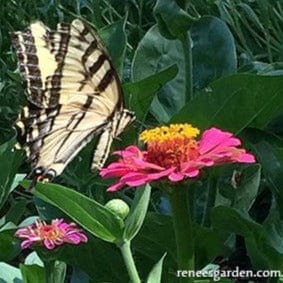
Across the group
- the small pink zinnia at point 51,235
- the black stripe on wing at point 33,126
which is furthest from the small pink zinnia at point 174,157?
the black stripe on wing at point 33,126

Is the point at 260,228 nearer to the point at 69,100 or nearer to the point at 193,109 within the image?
the point at 193,109

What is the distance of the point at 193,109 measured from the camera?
1.65 metres

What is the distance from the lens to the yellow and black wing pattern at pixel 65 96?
166 cm

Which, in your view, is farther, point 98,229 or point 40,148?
point 40,148

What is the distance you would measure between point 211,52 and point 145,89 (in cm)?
28

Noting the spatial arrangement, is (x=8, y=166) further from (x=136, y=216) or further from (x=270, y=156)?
(x=136, y=216)

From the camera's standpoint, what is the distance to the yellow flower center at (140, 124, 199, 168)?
1293mm

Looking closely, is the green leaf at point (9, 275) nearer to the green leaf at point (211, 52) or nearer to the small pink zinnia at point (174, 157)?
the small pink zinnia at point (174, 157)

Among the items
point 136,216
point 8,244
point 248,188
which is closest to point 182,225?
point 136,216

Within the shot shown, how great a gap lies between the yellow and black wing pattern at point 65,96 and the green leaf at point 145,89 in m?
0.04

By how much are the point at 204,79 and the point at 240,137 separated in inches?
10.7

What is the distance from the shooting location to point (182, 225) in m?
1.28

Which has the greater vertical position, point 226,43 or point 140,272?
point 226,43

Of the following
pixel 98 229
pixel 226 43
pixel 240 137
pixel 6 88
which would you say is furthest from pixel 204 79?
pixel 6 88
